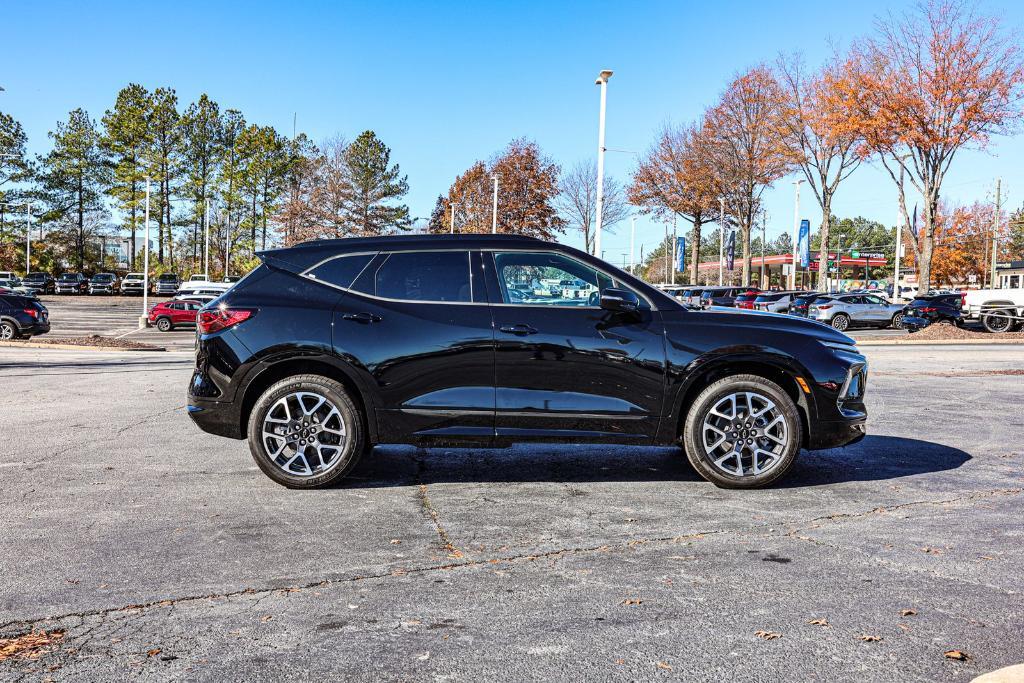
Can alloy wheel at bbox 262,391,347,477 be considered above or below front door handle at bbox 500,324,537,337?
below

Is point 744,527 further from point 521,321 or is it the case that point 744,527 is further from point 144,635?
point 144,635

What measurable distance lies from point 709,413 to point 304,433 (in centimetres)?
280

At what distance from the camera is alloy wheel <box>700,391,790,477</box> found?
19.3 feet

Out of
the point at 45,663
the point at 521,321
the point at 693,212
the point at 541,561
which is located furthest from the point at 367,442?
the point at 693,212

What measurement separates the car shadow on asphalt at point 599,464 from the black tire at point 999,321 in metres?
26.0

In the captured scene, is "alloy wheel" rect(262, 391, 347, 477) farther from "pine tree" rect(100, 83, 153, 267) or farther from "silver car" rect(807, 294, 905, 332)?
"pine tree" rect(100, 83, 153, 267)

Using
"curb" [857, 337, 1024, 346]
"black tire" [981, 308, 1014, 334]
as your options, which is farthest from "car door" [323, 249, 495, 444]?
"black tire" [981, 308, 1014, 334]

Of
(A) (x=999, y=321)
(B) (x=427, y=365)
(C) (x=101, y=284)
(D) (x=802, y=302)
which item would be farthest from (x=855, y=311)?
(C) (x=101, y=284)

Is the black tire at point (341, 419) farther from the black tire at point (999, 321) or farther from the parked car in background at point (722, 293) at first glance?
the parked car in background at point (722, 293)

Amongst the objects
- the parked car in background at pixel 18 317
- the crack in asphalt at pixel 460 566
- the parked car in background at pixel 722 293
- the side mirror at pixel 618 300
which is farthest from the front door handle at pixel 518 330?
the parked car in background at pixel 722 293

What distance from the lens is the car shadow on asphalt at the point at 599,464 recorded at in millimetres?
6293

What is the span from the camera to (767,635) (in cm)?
336

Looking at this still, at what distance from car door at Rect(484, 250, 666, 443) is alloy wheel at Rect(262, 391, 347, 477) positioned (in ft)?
3.75

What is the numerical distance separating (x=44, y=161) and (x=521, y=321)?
76409 mm
